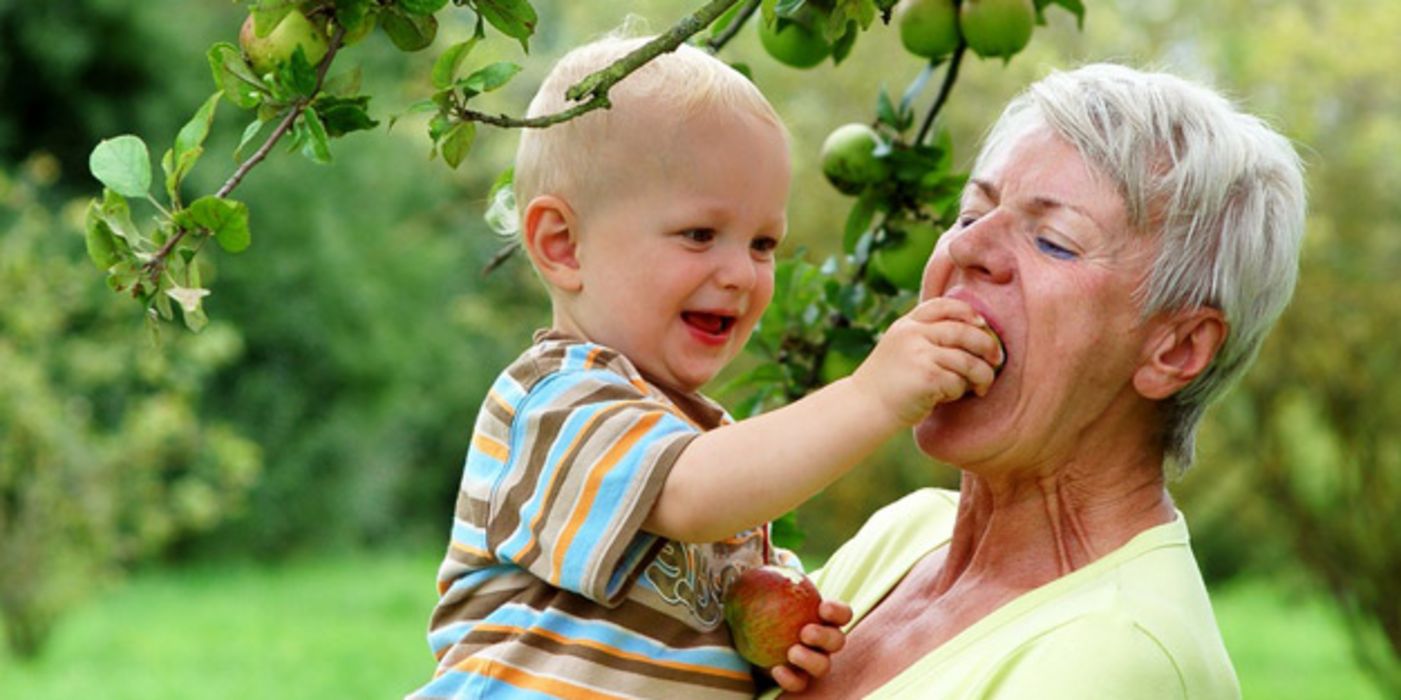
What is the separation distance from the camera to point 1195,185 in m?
1.86

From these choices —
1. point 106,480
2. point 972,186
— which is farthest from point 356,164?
point 972,186

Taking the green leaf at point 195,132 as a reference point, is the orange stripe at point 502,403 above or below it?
below

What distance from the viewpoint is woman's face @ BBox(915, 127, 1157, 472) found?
187cm

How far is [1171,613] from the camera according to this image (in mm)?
1771

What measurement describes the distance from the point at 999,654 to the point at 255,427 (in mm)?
12289

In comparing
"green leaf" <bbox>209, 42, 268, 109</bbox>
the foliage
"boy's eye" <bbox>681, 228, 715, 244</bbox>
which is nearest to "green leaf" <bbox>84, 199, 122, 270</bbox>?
"green leaf" <bbox>209, 42, 268, 109</bbox>

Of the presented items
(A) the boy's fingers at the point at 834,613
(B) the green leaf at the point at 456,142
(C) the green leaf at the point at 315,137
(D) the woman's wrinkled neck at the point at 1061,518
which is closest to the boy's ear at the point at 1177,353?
(D) the woman's wrinkled neck at the point at 1061,518

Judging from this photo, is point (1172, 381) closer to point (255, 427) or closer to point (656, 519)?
point (656, 519)

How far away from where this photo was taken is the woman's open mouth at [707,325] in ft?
6.48

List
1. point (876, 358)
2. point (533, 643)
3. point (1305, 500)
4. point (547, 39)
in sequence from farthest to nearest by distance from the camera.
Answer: point (547, 39) → point (1305, 500) → point (533, 643) → point (876, 358)

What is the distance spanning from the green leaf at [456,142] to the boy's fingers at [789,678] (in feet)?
2.02

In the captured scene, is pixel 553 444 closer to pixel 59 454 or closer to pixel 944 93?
pixel 944 93

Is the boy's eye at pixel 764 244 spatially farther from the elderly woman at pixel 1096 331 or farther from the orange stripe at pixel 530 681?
the orange stripe at pixel 530 681

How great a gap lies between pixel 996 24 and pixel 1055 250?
0.47 meters
